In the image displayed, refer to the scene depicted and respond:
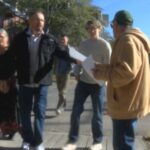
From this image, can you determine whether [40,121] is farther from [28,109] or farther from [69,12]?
[69,12]

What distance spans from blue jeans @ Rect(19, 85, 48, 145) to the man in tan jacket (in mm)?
2092

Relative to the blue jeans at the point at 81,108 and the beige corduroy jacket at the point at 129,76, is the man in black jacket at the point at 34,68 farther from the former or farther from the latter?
the beige corduroy jacket at the point at 129,76

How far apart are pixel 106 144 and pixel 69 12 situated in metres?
41.4

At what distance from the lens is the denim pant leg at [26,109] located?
783 centimetres

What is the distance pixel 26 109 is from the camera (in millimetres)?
7910

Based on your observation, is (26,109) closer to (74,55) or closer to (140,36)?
(74,55)

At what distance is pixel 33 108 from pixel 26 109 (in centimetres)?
10

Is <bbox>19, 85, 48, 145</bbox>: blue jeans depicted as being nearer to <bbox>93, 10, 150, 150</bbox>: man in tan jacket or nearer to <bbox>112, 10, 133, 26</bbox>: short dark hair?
<bbox>93, 10, 150, 150</bbox>: man in tan jacket

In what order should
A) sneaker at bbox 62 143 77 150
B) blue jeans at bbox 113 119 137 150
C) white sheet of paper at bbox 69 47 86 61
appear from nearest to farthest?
blue jeans at bbox 113 119 137 150 < white sheet of paper at bbox 69 47 86 61 < sneaker at bbox 62 143 77 150

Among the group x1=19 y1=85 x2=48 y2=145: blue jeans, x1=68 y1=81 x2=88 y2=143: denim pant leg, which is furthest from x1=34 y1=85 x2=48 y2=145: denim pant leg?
x1=68 y1=81 x2=88 y2=143: denim pant leg

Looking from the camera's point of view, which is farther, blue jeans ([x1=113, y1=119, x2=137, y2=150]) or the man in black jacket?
the man in black jacket

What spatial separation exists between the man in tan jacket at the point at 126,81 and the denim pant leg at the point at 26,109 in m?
2.13

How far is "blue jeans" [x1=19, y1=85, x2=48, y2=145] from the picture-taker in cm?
784

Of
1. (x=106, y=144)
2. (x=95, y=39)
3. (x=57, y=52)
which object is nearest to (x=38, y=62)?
(x=57, y=52)
